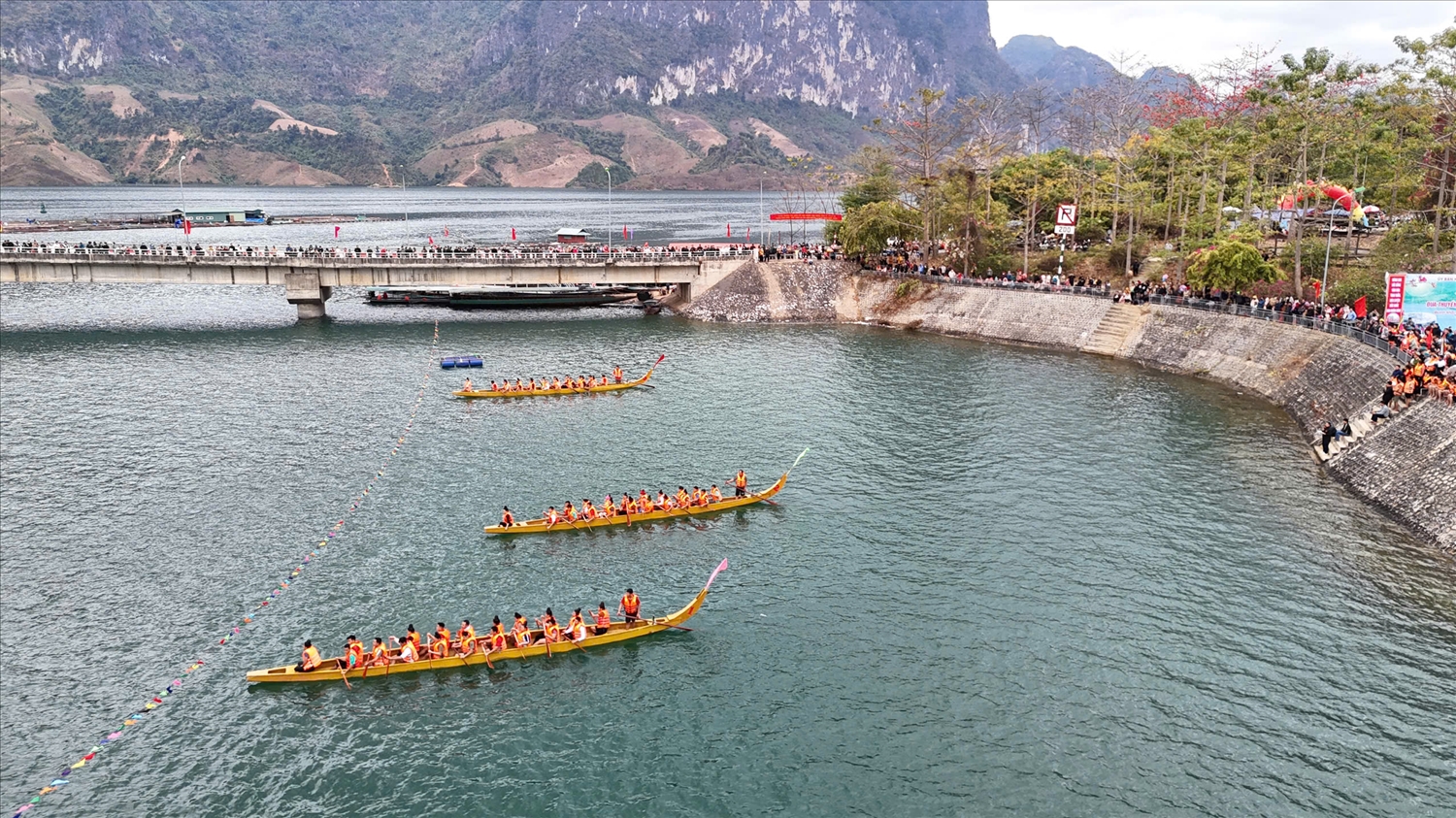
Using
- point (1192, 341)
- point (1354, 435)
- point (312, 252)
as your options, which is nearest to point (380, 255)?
point (312, 252)

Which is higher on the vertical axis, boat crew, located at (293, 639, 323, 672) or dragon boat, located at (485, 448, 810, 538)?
dragon boat, located at (485, 448, 810, 538)

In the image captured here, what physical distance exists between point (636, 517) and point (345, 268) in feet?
235

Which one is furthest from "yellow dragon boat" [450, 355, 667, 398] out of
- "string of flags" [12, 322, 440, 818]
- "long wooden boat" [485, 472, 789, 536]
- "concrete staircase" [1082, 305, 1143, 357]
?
"concrete staircase" [1082, 305, 1143, 357]

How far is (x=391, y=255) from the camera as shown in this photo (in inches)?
4296

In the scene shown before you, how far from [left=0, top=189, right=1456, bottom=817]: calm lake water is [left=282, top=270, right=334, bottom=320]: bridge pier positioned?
35610mm

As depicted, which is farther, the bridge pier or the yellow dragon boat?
the bridge pier

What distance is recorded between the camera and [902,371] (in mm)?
80875

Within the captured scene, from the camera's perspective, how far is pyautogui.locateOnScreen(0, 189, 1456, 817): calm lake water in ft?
95.8

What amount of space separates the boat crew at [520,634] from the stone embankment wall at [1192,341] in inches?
1594

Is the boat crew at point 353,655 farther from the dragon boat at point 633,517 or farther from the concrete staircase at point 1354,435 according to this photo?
the concrete staircase at point 1354,435

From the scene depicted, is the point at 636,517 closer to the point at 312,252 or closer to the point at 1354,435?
the point at 1354,435

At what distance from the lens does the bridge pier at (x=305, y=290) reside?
105 meters

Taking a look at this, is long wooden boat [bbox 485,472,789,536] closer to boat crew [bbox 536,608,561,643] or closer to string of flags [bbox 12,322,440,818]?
string of flags [bbox 12,322,440,818]

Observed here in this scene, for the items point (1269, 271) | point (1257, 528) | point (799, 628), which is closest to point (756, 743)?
point (799, 628)
